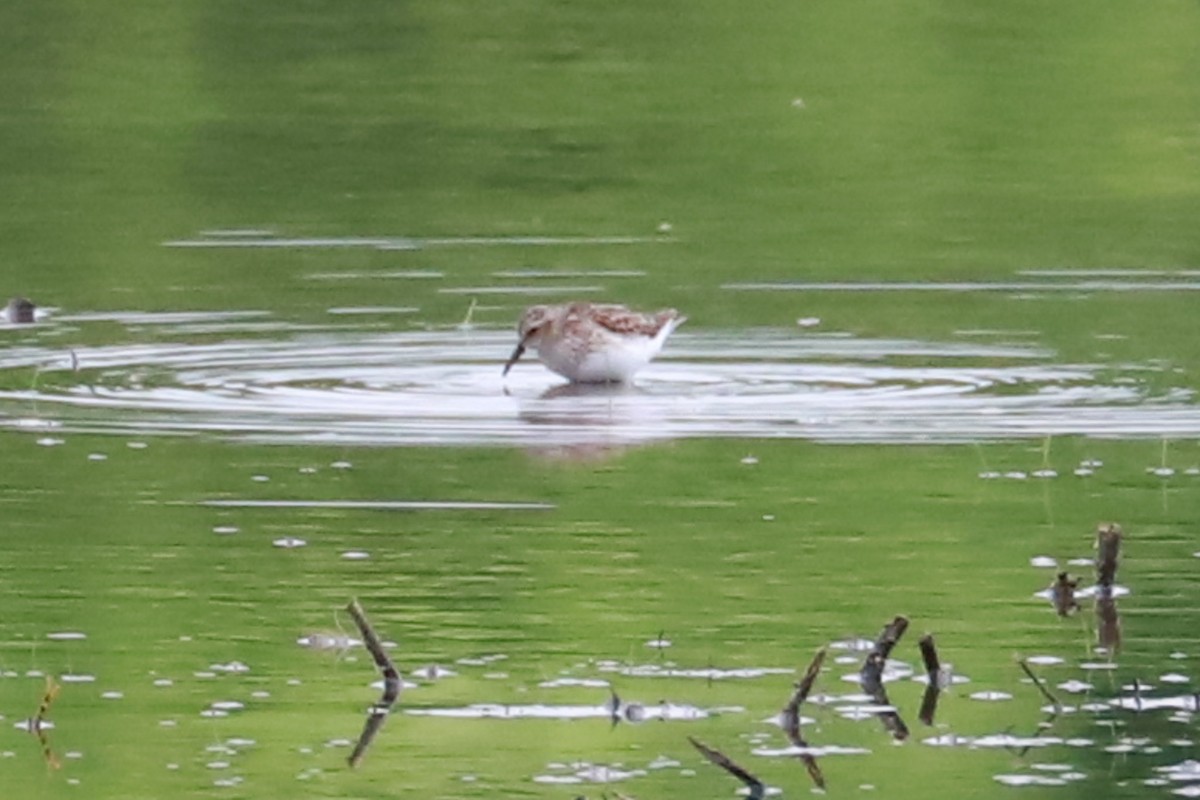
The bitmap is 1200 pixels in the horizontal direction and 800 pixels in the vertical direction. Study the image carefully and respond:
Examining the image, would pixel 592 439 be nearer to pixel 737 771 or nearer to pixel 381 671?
pixel 381 671

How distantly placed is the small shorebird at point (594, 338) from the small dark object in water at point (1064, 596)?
4432 millimetres

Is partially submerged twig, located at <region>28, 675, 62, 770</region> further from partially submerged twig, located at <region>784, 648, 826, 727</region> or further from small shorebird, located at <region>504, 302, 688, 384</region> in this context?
small shorebird, located at <region>504, 302, 688, 384</region>

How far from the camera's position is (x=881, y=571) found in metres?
10.1

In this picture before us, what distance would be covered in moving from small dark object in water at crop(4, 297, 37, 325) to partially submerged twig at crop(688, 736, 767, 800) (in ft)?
27.2

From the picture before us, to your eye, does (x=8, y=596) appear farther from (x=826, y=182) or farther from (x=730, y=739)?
(x=826, y=182)

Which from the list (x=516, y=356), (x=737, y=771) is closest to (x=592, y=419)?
(x=516, y=356)

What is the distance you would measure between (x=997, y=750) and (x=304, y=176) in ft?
44.7

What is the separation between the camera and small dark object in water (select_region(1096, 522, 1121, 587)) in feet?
30.9

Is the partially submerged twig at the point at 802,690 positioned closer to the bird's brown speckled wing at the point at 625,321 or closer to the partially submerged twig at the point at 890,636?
the partially submerged twig at the point at 890,636

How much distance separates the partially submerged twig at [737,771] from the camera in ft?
24.8

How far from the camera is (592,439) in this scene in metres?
12.5

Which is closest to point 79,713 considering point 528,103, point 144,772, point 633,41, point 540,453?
point 144,772

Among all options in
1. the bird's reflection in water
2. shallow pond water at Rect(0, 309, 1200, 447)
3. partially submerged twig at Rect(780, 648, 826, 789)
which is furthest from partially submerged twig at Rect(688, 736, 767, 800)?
shallow pond water at Rect(0, 309, 1200, 447)

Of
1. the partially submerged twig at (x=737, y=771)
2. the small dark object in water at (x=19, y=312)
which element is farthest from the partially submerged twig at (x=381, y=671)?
the small dark object in water at (x=19, y=312)
